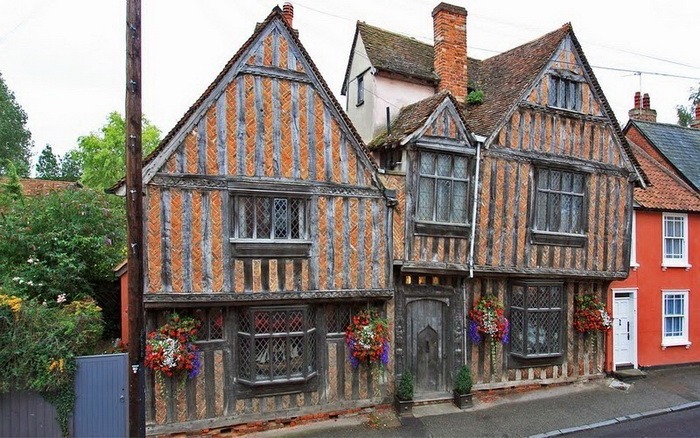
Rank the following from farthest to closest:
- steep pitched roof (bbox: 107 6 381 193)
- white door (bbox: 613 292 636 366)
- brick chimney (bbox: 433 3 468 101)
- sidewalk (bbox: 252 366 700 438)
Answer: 1. white door (bbox: 613 292 636 366)
2. brick chimney (bbox: 433 3 468 101)
3. sidewalk (bbox: 252 366 700 438)
4. steep pitched roof (bbox: 107 6 381 193)

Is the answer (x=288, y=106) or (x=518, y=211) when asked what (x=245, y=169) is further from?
(x=518, y=211)

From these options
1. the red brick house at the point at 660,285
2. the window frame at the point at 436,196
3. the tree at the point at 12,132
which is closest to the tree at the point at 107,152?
the tree at the point at 12,132

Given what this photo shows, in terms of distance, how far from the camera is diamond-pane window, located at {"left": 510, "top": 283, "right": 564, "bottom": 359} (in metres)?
12.4

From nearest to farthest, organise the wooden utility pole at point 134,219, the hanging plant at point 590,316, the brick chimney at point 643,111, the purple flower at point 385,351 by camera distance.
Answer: the wooden utility pole at point 134,219
the purple flower at point 385,351
the hanging plant at point 590,316
the brick chimney at point 643,111

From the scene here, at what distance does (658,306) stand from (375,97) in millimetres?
10737

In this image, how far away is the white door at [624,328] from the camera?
14398 millimetres

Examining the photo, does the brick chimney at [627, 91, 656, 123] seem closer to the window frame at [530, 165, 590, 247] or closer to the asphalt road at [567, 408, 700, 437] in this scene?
the window frame at [530, 165, 590, 247]

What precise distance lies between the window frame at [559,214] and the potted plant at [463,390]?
3.69 m

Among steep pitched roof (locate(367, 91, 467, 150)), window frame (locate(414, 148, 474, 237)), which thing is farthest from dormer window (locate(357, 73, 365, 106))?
window frame (locate(414, 148, 474, 237))

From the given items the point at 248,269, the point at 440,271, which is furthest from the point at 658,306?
the point at 248,269

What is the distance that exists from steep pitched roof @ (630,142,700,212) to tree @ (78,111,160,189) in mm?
29922

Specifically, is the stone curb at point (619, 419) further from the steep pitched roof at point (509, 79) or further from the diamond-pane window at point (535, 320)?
the steep pitched roof at point (509, 79)

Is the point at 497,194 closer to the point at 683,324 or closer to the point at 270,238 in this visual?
the point at 270,238

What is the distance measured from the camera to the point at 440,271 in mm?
11312
